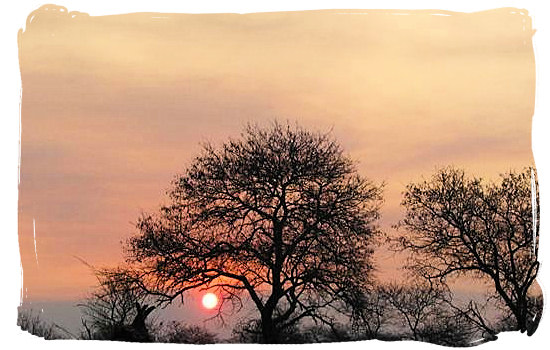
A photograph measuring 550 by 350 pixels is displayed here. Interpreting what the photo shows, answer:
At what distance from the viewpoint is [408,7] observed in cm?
484

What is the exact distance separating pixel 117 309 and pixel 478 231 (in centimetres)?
184

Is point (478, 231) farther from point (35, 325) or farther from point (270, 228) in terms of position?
point (35, 325)

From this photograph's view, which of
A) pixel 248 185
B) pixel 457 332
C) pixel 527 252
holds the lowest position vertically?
pixel 457 332

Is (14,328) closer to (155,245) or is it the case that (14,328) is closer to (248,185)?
(155,245)

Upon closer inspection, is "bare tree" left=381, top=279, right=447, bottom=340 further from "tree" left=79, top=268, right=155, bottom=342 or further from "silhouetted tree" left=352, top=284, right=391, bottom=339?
"tree" left=79, top=268, right=155, bottom=342

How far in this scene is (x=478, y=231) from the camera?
4.89 m

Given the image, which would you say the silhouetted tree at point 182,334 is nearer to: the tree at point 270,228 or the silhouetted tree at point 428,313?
the tree at point 270,228

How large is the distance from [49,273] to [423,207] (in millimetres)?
1878

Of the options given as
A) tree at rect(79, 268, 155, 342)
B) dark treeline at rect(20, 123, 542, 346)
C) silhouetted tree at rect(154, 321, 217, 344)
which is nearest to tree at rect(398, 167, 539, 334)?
dark treeline at rect(20, 123, 542, 346)

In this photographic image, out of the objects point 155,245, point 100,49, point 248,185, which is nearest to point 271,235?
point 248,185

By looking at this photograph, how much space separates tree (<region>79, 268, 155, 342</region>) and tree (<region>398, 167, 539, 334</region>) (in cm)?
134

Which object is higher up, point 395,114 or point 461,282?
point 395,114

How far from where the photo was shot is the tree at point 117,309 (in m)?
4.86

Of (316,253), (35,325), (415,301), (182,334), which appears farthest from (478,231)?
(35,325)
